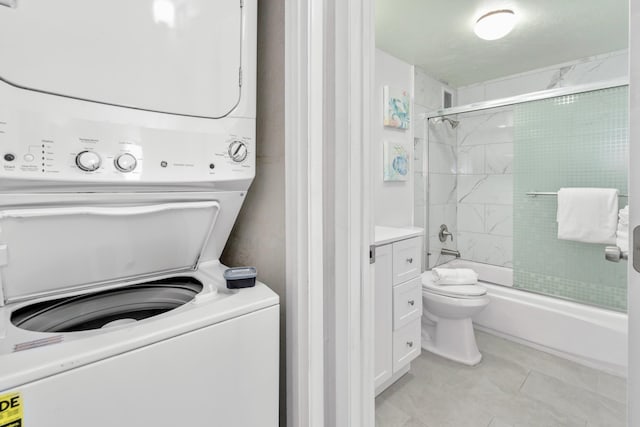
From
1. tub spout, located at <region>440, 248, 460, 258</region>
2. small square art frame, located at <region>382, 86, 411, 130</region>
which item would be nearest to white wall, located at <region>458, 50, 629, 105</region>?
small square art frame, located at <region>382, 86, 411, 130</region>

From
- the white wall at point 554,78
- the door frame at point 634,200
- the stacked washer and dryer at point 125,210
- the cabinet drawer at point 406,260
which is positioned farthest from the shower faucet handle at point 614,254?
the white wall at point 554,78

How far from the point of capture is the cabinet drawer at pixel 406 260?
1810mm

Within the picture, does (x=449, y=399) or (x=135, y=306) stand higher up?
(x=135, y=306)

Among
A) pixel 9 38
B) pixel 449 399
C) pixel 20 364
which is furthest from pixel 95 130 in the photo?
pixel 449 399

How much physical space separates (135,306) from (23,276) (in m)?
0.30

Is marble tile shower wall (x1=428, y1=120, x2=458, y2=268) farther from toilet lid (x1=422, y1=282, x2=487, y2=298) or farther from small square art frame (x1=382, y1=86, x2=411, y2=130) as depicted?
toilet lid (x1=422, y1=282, x2=487, y2=298)

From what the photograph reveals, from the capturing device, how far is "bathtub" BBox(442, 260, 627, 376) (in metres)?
2.00

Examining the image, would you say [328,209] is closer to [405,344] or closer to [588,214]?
[405,344]

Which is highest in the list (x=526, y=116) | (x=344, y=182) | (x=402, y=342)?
(x=526, y=116)

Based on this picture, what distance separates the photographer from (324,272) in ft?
3.14

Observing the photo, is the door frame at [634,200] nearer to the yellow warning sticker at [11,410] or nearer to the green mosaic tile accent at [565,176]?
the yellow warning sticker at [11,410]

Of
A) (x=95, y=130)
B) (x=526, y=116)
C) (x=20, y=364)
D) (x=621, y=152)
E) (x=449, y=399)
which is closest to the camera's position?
(x=20, y=364)

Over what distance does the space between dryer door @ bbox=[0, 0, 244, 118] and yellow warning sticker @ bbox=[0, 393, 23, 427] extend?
576 mm

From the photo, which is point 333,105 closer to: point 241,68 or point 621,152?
point 241,68
